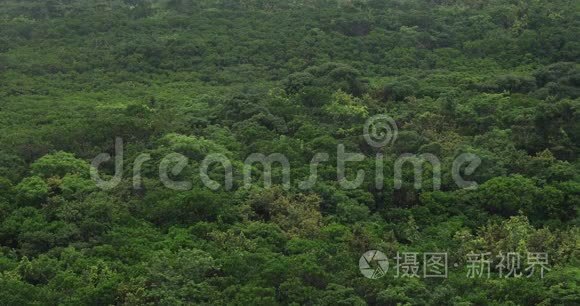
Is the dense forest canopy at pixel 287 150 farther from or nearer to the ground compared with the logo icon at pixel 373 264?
farther from the ground

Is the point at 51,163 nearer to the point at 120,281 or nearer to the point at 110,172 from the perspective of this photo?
the point at 110,172

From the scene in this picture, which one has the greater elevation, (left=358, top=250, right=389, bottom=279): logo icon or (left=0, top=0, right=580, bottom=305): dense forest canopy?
(left=0, top=0, right=580, bottom=305): dense forest canopy

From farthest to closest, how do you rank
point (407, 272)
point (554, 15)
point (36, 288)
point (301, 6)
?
point (301, 6)
point (554, 15)
point (407, 272)
point (36, 288)

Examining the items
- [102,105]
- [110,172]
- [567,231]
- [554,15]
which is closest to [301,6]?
[554,15]

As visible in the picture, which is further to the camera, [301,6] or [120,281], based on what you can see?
[301,6]

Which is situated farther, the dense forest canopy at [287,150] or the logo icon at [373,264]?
the logo icon at [373,264]
